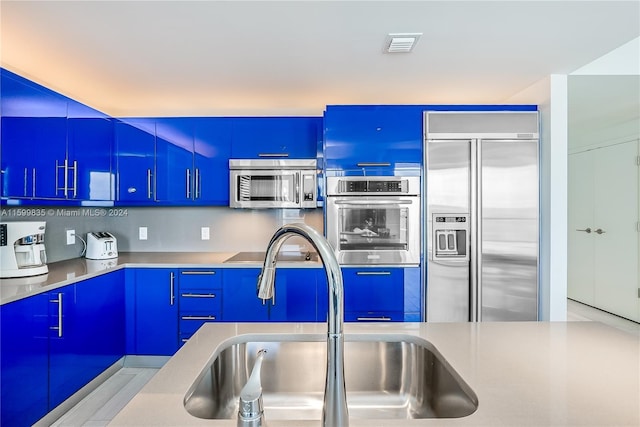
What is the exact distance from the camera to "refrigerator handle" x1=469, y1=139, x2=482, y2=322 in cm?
289

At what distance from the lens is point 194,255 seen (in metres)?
3.43

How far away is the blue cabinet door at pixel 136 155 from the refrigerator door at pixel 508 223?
2.69 metres

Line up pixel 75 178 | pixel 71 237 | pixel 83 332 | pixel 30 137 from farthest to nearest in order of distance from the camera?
pixel 71 237 < pixel 75 178 < pixel 83 332 < pixel 30 137

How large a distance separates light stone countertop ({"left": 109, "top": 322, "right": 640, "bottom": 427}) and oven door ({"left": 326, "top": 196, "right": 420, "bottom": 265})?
5.30 ft

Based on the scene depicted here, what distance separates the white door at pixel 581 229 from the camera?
16.3ft

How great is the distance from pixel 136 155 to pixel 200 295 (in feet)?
4.38

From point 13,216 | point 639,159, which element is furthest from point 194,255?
point 639,159

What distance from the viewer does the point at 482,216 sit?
114 inches

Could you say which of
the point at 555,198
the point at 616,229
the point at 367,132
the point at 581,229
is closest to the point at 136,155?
the point at 367,132

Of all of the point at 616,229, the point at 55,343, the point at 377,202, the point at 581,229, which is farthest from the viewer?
the point at 581,229

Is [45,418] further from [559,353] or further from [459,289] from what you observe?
[459,289]

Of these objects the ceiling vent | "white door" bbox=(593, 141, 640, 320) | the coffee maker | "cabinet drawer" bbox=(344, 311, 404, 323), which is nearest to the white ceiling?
the ceiling vent

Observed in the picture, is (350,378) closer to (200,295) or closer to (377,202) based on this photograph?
(377,202)

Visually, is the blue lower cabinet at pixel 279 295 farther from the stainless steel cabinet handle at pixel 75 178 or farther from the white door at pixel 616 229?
the white door at pixel 616 229
